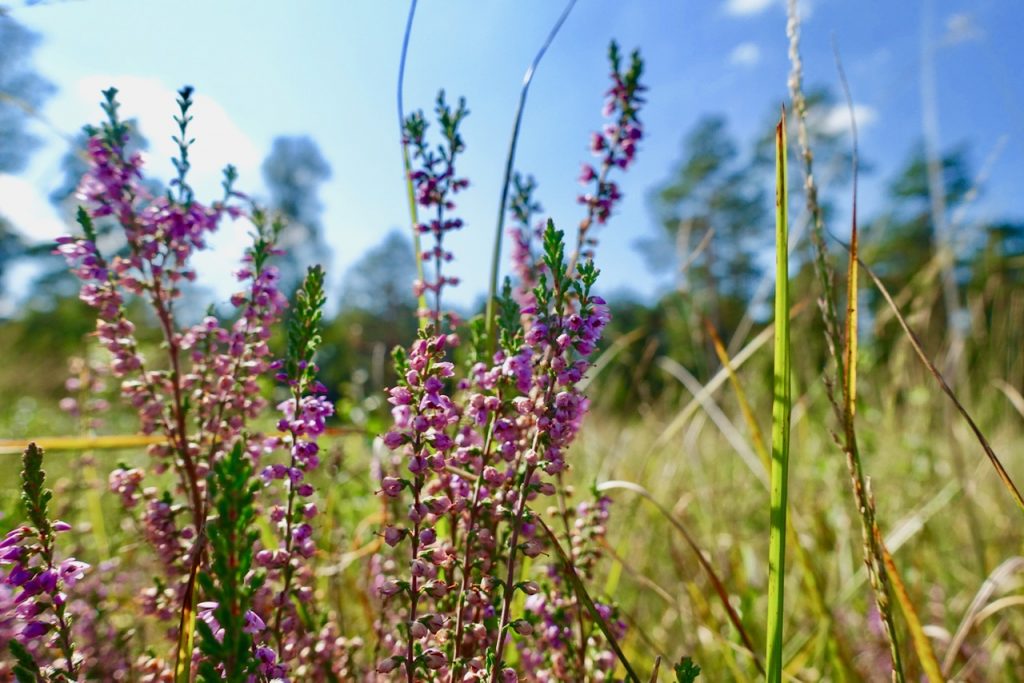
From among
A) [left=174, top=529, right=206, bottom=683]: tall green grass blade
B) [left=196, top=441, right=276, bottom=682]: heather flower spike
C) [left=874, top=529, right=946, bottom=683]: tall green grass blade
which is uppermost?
[left=196, top=441, right=276, bottom=682]: heather flower spike

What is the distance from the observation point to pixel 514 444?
1.10 meters

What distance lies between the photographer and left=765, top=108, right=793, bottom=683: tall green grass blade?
1.04 m

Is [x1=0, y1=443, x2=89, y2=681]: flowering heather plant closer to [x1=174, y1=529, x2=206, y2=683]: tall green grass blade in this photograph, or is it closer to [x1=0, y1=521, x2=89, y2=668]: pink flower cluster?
[x1=0, y1=521, x2=89, y2=668]: pink flower cluster

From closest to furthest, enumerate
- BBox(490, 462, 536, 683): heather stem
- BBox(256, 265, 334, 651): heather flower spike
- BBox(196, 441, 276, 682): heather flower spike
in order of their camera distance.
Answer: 1. BBox(196, 441, 276, 682): heather flower spike
2. BBox(490, 462, 536, 683): heather stem
3. BBox(256, 265, 334, 651): heather flower spike

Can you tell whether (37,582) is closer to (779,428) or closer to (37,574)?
(37,574)

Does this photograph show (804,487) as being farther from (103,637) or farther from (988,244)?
(103,637)

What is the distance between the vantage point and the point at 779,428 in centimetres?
112

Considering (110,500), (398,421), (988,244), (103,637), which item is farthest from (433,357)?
(110,500)

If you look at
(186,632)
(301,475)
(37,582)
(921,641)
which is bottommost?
(921,641)

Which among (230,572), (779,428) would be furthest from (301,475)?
(779,428)

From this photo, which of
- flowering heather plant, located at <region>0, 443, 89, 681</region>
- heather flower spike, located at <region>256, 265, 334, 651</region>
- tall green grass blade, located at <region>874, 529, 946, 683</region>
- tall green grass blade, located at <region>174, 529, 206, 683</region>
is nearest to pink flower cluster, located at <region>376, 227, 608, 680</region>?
heather flower spike, located at <region>256, 265, 334, 651</region>

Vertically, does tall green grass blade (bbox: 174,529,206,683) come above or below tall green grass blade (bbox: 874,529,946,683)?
above

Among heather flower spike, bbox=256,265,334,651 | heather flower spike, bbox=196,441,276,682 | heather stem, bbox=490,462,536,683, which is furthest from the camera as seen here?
heather flower spike, bbox=256,265,334,651

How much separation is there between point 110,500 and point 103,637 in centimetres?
Result: 332
